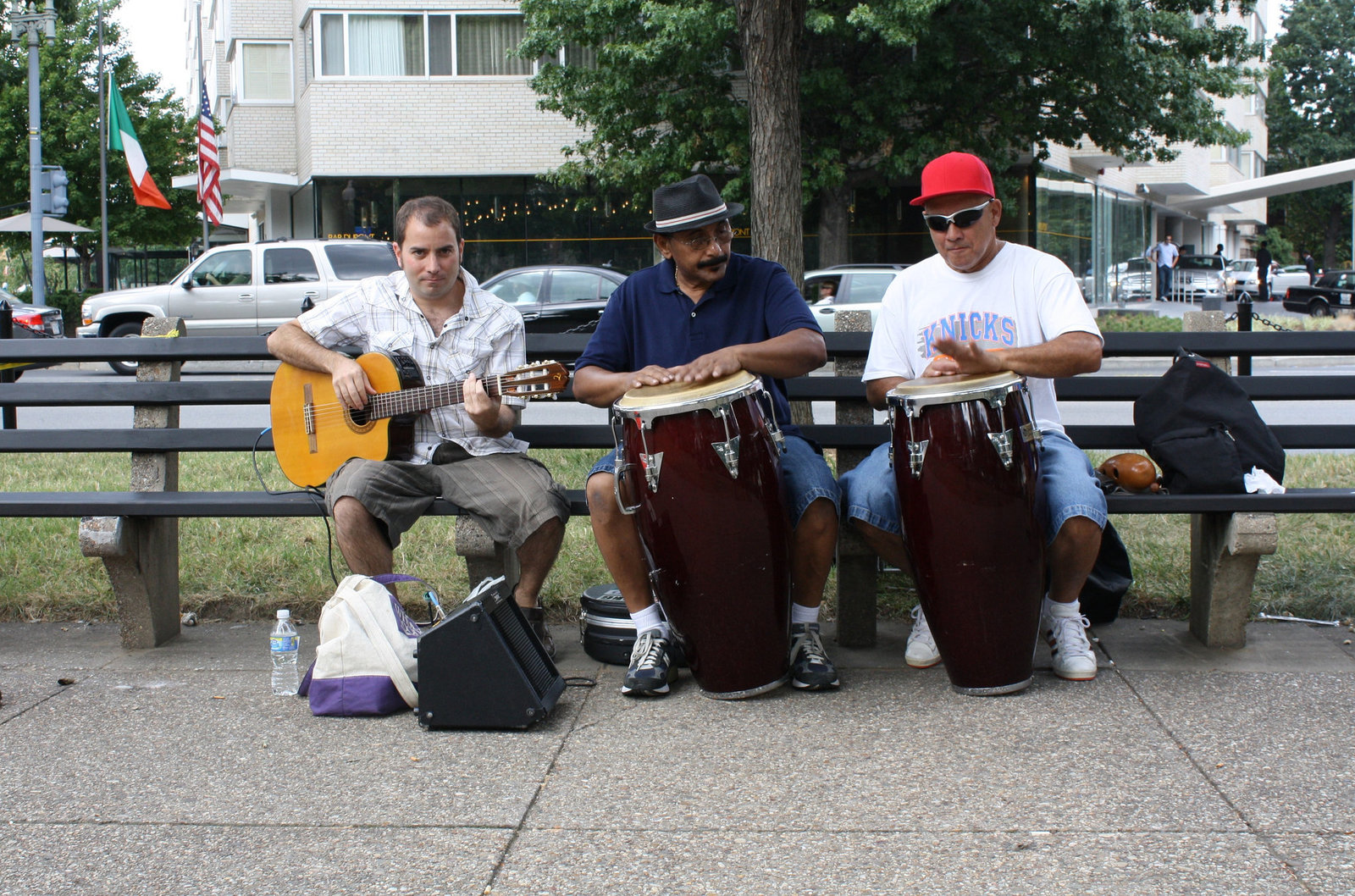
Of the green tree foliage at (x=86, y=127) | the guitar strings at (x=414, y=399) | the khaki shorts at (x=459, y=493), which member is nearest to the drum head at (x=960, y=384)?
the khaki shorts at (x=459, y=493)

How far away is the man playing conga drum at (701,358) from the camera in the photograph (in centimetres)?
383

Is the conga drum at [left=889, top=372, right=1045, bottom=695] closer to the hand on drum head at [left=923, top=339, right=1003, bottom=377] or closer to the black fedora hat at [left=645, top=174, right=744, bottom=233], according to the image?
the hand on drum head at [left=923, top=339, right=1003, bottom=377]

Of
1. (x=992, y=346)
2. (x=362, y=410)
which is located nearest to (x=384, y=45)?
(x=362, y=410)

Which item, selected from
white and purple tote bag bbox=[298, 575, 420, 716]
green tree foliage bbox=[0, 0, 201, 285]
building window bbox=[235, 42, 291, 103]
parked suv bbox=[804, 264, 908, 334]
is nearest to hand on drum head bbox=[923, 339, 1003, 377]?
white and purple tote bag bbox=[298, 575, 420, 716]

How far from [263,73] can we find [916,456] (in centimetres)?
2692

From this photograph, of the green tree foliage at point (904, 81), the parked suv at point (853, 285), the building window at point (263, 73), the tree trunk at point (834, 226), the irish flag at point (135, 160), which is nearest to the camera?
the parked suv at point (853, 285)

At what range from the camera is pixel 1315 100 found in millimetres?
71500

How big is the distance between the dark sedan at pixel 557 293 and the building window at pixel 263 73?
528 inches

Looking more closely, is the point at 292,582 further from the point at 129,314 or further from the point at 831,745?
the point at 129,314

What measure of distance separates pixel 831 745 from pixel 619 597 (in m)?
1.14

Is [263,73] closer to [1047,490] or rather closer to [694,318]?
[694,318]

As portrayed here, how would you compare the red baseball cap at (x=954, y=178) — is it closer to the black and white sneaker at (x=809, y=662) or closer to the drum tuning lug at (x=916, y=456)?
the drum tuning lug at (x=916, y=456)

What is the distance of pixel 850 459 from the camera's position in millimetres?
4594

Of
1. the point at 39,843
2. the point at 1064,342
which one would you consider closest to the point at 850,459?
the point at 1064,342
